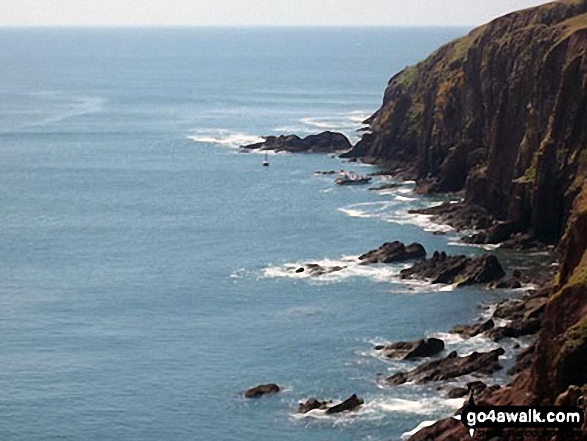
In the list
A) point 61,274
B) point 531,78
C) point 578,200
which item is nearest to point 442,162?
point 531,78

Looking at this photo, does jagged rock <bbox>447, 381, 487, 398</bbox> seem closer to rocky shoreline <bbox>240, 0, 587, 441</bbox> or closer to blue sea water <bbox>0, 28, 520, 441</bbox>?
rocky shoreline <bbox>240, 0, 587, 441</bbox>

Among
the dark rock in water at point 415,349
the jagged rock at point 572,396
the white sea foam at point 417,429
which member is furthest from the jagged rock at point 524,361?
the jagged rock at point 572,396

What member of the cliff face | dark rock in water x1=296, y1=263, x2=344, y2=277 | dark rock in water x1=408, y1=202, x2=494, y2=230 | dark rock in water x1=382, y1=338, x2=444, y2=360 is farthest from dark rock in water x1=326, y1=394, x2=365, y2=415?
dark rock in water x1=408, y1=202, x2=494, y2=230

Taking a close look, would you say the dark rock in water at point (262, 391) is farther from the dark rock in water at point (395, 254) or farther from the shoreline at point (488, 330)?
the dark rock in water at point (395, 254)

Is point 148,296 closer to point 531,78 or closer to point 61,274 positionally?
point 61,274

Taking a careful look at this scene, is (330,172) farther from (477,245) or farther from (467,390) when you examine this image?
(467,390)

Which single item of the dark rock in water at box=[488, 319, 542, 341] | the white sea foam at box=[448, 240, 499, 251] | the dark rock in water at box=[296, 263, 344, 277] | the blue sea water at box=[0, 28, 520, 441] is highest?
the dark rock in water at box=[488, 319, 542, 341]
